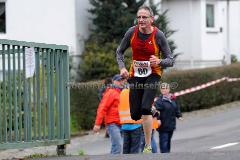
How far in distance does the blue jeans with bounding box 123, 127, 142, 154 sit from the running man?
6.77ft

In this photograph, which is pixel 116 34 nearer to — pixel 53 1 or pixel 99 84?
pixel 53 1

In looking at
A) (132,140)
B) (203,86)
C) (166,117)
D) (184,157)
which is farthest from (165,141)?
(203,86)

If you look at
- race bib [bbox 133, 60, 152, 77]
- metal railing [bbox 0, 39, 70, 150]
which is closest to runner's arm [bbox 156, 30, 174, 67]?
race bib [bbox 133, 60, 152, 77]

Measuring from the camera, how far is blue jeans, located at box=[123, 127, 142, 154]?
11500mm

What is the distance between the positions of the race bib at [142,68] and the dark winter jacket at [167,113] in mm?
A: 3833

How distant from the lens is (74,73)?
2648 cm

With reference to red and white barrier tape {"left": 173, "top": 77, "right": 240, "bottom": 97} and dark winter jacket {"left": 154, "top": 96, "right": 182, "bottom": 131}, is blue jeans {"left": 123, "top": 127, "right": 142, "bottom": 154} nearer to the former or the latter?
dark winter jacket {"left": 154, "top": 96, "right": 182, "bottom": 131}

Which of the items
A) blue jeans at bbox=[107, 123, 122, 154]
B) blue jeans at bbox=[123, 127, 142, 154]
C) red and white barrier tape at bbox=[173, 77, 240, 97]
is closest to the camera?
blue jeans at bbox=[123, 127, 142, 154]

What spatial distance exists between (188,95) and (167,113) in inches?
455

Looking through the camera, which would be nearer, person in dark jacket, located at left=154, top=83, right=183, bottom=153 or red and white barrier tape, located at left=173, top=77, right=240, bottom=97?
person in dark jacket, located at left=154, top=83, right=183, bottom=153

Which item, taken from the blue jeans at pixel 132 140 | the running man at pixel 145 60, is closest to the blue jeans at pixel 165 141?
the blue jeans at pixel 132 140

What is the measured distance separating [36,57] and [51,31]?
16.9 metres

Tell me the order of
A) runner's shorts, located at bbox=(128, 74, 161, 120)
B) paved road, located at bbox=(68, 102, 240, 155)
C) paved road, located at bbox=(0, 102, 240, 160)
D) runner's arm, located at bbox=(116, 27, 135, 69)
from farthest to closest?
1. paved road, located at bbox=(68, 102, 240, 155)
2. paved road, located at bbox=(0, 102, 240, 160)
3. runner's arm, located at bbox=(116, 27, 135, 69)
4. runner's shorts, located at bbox=(128, 74, 161, 120)

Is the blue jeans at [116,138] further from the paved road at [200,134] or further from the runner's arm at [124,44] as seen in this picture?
the runner's arm at [124,44]
